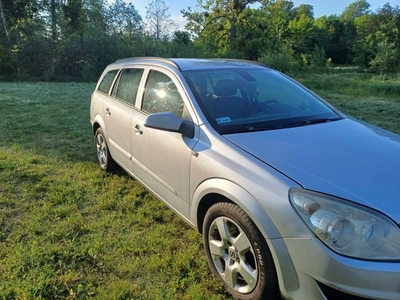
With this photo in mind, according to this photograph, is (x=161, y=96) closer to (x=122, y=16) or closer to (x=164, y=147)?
(x=164, y=147)

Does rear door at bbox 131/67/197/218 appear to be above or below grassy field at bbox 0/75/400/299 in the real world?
above

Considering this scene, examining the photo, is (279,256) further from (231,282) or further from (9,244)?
(9,244)

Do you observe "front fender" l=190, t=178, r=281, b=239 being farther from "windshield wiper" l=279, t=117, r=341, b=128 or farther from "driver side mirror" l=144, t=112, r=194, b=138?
"windshield wiper" l=279, t=117, r=341, b=128

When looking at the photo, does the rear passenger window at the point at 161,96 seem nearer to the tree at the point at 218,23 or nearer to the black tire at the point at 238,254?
the black tire at the point at 238,254

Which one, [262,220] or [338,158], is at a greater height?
[338,158]

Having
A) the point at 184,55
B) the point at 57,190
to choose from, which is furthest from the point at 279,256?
the point at 184,55

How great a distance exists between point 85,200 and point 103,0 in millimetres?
30453

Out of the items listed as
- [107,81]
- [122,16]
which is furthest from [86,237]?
[122,16]

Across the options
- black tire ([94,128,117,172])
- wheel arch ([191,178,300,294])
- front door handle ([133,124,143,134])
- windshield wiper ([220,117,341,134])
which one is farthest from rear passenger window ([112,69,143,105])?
wheel arch ([191,178,300,294])

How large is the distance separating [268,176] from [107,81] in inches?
129

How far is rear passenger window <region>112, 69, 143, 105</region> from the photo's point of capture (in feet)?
11.4

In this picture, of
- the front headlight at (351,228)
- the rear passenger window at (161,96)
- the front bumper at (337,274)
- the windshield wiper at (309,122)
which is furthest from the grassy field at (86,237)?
the windshield wiper at (309,122)

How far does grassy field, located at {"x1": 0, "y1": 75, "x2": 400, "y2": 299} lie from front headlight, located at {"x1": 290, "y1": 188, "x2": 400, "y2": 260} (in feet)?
3.22

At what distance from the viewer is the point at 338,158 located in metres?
2.01
